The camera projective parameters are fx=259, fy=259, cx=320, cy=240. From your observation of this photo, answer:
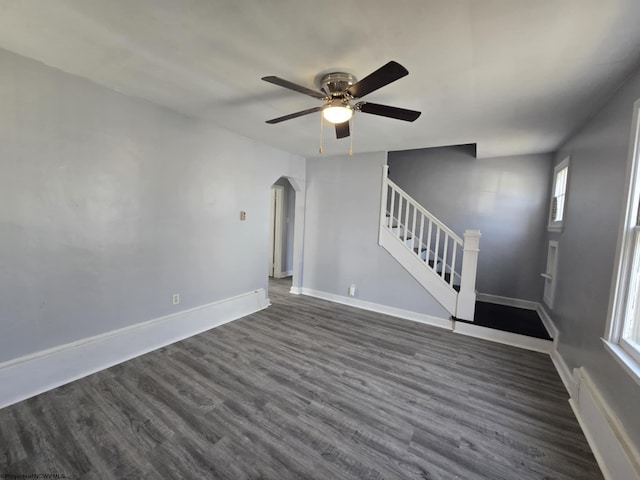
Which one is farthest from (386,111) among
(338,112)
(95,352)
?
(95,352)

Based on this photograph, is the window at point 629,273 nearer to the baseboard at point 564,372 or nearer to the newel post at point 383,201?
the baseboard at point 564,372

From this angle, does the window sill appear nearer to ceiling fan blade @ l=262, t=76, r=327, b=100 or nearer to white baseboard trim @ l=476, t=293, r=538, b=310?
ceiling fan blade @ l=262, t=76, r=327, b=100

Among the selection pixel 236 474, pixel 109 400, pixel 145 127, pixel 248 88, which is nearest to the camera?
pixel 236 474

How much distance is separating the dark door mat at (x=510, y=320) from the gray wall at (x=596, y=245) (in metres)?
0.45

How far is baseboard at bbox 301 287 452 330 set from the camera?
3.69 m

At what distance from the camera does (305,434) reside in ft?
5.77

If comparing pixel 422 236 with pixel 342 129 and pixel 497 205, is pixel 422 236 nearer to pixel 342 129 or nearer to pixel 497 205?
pixel 497 205

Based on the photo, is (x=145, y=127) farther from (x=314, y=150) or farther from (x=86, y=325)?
(x=314, y=150)

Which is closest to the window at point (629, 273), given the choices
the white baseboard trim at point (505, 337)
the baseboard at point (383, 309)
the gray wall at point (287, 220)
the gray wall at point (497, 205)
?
the white baseboard trim at point (505, 337)

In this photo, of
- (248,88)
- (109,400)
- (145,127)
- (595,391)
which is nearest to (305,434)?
(109,400)

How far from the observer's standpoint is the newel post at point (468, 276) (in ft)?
11.1

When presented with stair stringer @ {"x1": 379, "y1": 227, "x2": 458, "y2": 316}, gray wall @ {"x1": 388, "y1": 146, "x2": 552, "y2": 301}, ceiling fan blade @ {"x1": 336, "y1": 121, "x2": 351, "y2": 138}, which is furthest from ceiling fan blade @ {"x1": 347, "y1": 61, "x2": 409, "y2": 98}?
gray wall @ {"x1": 388, "y1": 146, "x2": 552, "y2": 301}

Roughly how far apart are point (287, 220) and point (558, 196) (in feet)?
15.8

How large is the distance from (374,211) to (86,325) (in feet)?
12.1
